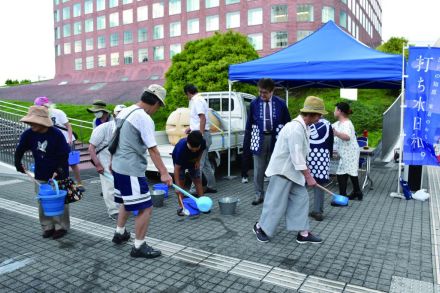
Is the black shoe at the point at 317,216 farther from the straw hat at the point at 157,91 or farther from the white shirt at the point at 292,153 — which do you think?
the straw hat at the point at 157,91

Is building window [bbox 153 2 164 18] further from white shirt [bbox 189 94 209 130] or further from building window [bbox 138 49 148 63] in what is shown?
white shirt [bbox 189 94 209 130]

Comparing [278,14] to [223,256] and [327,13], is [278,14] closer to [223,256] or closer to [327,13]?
[327,13]

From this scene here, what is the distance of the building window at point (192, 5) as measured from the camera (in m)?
43.0

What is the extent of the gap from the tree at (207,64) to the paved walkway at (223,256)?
49.1 ft

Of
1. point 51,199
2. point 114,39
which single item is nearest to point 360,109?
point 51,199

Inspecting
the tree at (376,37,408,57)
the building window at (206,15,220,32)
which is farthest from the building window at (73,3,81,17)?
the tree at (376,37,408,57)

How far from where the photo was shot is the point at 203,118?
702 cm

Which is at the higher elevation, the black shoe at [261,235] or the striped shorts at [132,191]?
the striped shorts at [132,191]

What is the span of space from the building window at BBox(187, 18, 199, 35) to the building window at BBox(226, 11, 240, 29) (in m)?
3.97

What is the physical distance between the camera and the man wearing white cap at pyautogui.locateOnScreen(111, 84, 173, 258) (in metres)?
3.98

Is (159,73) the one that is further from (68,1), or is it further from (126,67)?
(68,1)

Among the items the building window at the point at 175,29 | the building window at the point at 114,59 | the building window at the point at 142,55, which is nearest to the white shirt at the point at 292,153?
the building window at the point at 175,29

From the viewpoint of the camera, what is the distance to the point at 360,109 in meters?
21.8

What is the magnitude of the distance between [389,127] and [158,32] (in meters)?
38.8
